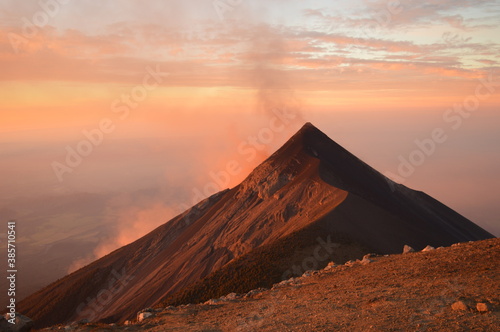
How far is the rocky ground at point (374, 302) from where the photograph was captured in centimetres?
1686

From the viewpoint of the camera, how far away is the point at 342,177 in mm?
65188

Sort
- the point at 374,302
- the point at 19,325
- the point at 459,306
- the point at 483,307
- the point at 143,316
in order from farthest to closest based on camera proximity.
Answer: the point at 143,316
the point at 19,325
the point at 374,302
the point at 459,306
the point at 483,307

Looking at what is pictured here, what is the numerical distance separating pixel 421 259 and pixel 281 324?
12.6 m

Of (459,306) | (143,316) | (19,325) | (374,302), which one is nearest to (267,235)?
(143,316)

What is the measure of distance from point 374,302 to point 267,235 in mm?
36960

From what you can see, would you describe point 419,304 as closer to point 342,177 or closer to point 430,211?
point 342,177

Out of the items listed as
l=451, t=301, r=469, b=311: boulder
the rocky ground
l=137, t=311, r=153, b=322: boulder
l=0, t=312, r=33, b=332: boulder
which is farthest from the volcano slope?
l=451, t=301, r=469, b=311: boulder

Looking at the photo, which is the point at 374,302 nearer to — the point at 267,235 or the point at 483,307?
the point at 483,307

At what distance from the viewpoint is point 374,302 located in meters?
19.6

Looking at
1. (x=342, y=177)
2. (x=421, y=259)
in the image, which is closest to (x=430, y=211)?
(x=342, y=177)

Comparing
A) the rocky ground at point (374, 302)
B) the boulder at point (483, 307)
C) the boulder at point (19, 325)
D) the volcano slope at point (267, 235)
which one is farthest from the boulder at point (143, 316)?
the boulder at point (483, 307)

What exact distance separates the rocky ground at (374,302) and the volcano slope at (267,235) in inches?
497

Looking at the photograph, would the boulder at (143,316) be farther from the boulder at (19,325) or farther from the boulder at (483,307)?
the boulder at (483,307)

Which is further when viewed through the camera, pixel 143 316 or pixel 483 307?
pixel 143 316
